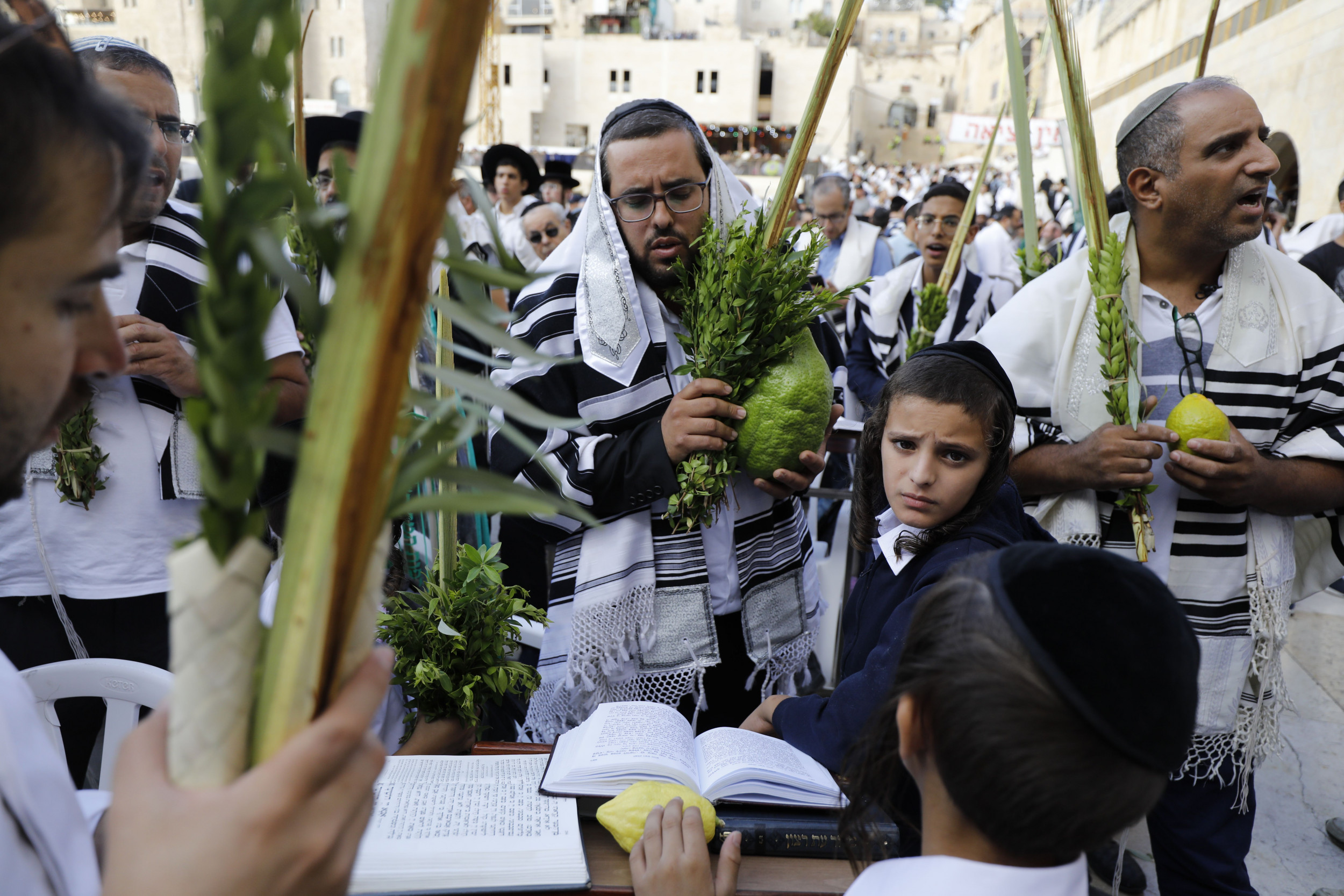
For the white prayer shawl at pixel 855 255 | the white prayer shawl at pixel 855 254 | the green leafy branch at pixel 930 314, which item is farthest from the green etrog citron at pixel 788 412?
the white prayer shawl at pixel 855 255

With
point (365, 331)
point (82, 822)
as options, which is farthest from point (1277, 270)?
point (82, 822)

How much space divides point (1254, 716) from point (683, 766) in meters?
1.71

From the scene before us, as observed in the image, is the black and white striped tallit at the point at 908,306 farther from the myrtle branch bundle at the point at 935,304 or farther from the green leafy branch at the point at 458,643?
the green leafy branch at the point at 458,643

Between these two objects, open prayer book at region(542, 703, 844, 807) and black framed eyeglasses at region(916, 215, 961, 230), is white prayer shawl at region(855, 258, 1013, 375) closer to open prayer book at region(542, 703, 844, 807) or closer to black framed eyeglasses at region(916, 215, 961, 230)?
black framed eyeglasses at region(916, 215, 961, 230)

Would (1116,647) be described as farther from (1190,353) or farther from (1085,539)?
(1190,353)

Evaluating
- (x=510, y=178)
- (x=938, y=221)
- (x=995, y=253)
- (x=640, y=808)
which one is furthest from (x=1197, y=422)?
(x=510, y=178)

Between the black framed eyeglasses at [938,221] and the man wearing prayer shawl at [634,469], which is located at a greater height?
the black framed eyeglasses at [938,221]

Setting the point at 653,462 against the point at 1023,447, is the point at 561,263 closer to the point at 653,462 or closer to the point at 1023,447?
the point at 653,462

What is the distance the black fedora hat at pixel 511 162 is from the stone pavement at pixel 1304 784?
655 cm

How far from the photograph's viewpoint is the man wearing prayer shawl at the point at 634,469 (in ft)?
7.08

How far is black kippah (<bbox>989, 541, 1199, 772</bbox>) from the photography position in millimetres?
1014

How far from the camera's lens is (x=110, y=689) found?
6.11 ft

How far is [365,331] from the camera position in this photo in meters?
0.54

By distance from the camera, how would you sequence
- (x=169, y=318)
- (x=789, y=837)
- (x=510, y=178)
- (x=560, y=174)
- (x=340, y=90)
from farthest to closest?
(x=340, y=90)
(x=560, y=174)
(x=510, y=178)
(x=169, y=318)
(x=789, y=837)
